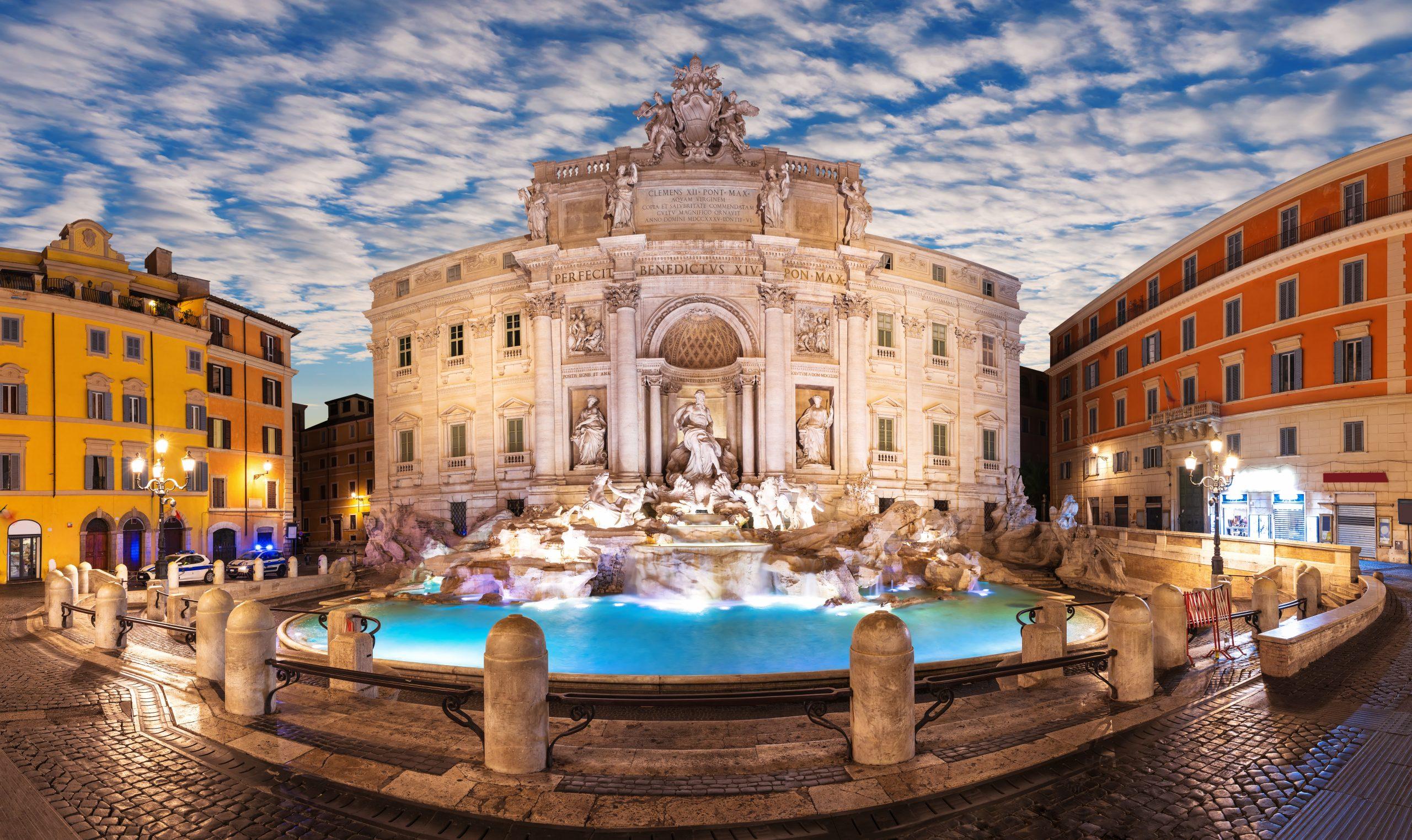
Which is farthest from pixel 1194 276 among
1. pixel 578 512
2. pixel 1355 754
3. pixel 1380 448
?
pixel 1355 754

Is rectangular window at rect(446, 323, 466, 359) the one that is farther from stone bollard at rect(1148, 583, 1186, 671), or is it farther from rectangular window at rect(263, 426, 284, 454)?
stone bollard at rect(1148, 583, 1186, 671)

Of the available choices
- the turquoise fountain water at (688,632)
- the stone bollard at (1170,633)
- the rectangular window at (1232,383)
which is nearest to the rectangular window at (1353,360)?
the rectangular window at (1232,383)

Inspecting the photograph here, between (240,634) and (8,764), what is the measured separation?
189 cm

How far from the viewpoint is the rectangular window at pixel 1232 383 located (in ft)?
90.0

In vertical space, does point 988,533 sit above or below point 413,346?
below

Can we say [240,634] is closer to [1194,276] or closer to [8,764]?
[8,764]

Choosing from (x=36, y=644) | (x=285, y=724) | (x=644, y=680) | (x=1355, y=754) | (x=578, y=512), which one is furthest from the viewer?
(x=578, y=512)

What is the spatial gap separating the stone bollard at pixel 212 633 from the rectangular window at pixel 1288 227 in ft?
107

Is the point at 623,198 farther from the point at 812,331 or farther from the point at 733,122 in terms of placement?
the point at 812,331

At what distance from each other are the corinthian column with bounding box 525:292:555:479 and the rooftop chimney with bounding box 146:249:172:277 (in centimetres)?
1949

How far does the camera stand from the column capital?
26.8 m

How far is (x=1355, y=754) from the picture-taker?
5.88 metres

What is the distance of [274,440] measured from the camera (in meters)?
36.4

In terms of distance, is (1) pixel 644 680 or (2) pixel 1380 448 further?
(2) pixel 1380 448
